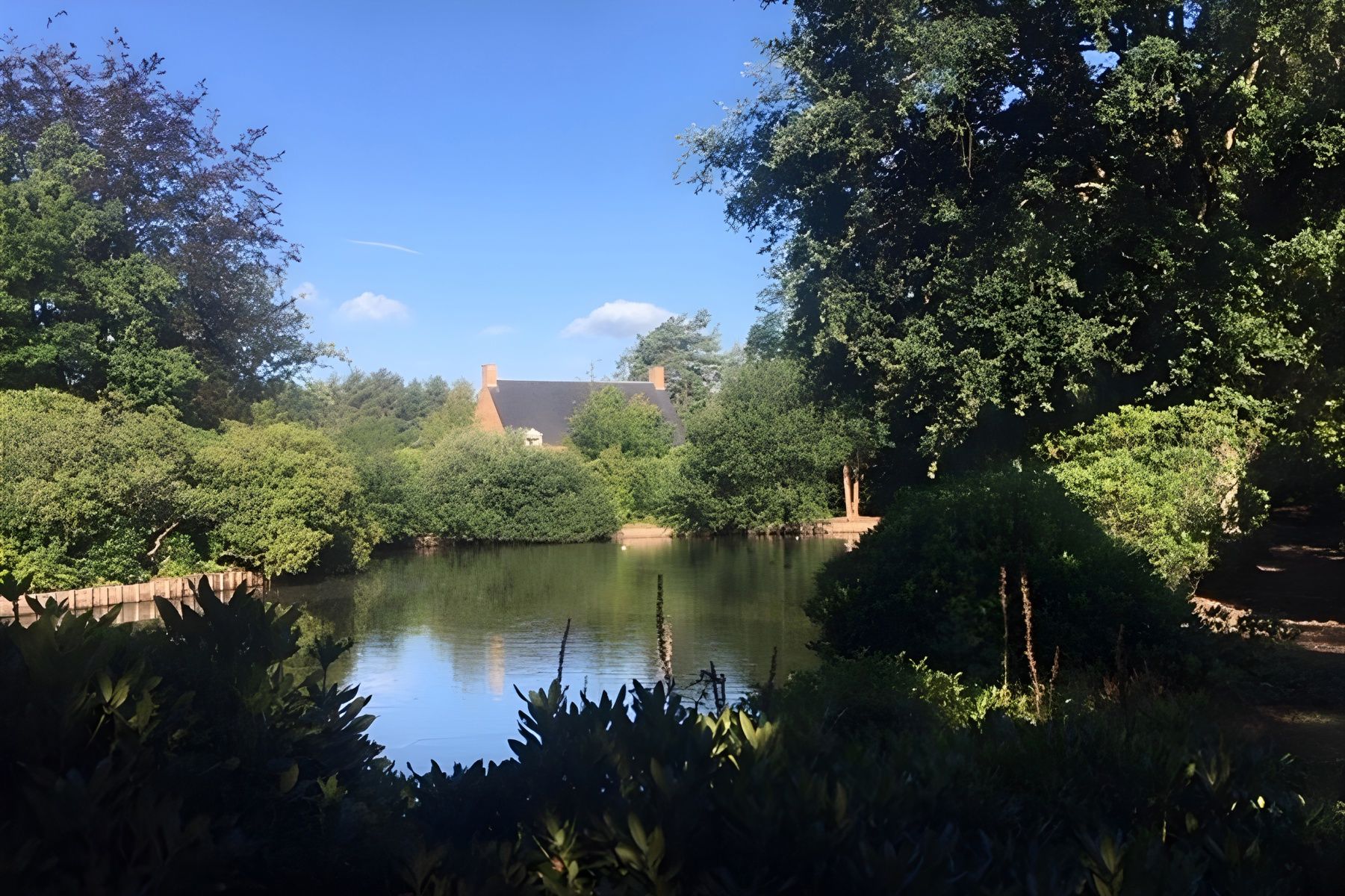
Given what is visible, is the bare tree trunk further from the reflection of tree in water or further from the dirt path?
the dirt path

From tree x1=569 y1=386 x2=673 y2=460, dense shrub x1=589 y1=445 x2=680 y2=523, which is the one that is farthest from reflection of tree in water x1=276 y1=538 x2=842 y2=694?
tree x1=569 y1=386 x2=673 y2=460

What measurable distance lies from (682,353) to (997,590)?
2965 inches

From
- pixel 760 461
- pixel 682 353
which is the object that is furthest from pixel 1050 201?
pixel 682 353

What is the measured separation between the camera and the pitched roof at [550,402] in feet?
178

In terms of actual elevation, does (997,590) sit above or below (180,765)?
below

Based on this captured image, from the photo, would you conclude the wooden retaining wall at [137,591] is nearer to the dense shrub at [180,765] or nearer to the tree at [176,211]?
the tree at [176,211]

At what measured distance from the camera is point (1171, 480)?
13.4 meters

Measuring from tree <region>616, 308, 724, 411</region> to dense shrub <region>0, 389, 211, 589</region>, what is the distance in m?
58.8

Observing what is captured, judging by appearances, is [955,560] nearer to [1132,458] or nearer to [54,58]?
[1132,458]

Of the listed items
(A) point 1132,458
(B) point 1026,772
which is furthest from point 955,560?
(A) point 1132,458

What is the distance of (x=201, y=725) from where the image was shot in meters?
2.69

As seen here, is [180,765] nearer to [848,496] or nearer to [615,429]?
[848,496]

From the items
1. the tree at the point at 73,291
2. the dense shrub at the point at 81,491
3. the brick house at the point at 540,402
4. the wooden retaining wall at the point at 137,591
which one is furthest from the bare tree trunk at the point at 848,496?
the dense shrub at the point at 81,491

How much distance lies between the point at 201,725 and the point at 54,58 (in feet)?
98.9
